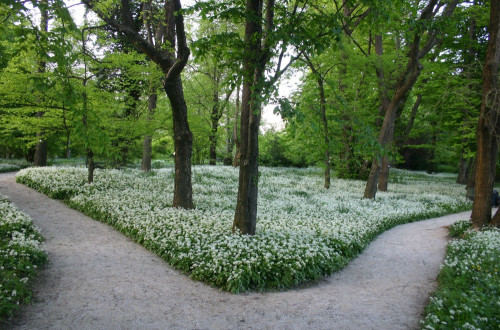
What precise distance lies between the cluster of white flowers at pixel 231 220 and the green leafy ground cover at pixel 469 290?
2.12 metres

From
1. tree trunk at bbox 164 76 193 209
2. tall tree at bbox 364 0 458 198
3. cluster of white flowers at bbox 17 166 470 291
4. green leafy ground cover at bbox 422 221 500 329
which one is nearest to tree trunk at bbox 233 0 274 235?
cluster of white flowers at bbox 17 166 470 291

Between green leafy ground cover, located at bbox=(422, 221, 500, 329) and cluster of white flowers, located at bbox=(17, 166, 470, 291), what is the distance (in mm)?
2116

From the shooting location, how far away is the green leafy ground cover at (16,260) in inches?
169

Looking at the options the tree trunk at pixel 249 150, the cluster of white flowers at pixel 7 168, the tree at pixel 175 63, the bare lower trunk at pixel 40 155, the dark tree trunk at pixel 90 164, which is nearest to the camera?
the tree trunk at pixel 249 150

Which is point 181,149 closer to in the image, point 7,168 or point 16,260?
point 16,260

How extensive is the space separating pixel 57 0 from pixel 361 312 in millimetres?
6259

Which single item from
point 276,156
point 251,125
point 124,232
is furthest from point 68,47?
point 276,156

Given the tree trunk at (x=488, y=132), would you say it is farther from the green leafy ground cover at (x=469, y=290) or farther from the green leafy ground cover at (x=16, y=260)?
the green leafy ground cover at (x=16, y=260)

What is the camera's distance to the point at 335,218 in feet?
32.8

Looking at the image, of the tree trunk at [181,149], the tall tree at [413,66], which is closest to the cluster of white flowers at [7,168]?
the tree trunk at [181,149]

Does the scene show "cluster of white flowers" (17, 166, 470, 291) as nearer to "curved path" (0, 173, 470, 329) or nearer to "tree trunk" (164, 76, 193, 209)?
"curved path" (0, 173, 470, 329)

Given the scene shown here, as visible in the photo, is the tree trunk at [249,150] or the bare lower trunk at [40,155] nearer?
the tree trunk at [249,150]

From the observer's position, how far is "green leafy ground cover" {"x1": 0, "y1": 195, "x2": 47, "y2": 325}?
169 inches

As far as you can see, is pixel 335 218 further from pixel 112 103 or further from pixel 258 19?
pixel 112 103
